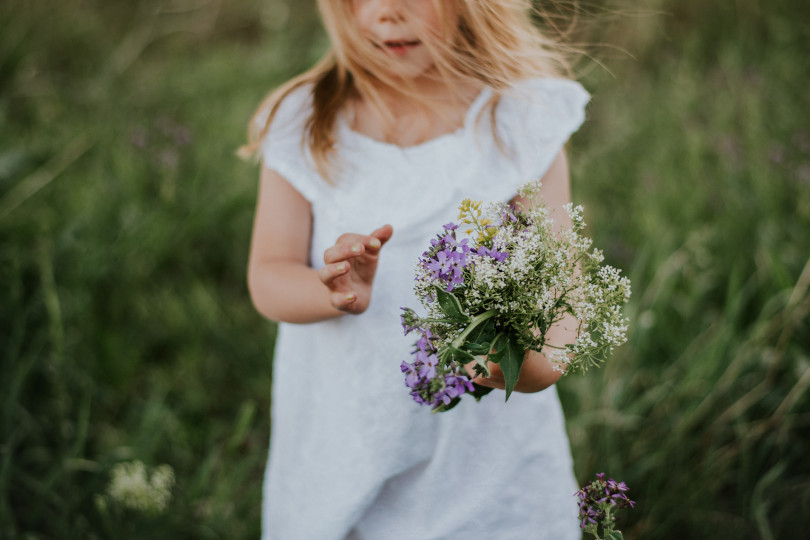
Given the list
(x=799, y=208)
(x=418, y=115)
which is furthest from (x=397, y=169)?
(x=799, y=208)

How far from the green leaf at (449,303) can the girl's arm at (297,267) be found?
21 centimetres

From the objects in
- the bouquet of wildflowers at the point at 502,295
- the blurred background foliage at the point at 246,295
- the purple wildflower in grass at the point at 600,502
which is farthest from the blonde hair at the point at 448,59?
the purple wildflower in grass at the point at 600,502

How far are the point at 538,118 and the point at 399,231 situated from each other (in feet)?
1.08

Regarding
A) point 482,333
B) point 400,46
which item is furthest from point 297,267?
point 482,333

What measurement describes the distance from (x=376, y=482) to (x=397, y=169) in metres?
0.53

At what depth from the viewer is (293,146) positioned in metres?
1.23

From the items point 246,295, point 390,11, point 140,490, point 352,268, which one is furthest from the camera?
point 246,295

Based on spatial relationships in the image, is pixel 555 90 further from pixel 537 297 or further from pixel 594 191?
pixel 594 191

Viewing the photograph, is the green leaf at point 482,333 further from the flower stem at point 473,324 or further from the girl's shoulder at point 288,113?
the girl's shoulder at point 288,113

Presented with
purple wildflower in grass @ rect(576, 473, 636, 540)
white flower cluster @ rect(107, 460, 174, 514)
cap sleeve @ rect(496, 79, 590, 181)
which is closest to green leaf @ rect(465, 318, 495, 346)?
purple wildflower in grass @ rect(576, 473, 636, 540)

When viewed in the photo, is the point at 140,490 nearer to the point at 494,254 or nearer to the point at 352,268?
the point at 352,268

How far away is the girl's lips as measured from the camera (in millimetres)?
1127

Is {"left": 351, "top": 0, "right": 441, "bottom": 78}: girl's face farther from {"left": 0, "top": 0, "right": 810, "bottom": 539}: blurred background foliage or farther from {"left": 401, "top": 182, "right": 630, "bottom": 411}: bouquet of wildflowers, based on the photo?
{"left": 401, "top": 182, "right": 630, "bottom": 411}: bouquet of wildflowers

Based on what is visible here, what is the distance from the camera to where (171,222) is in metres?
2.56
